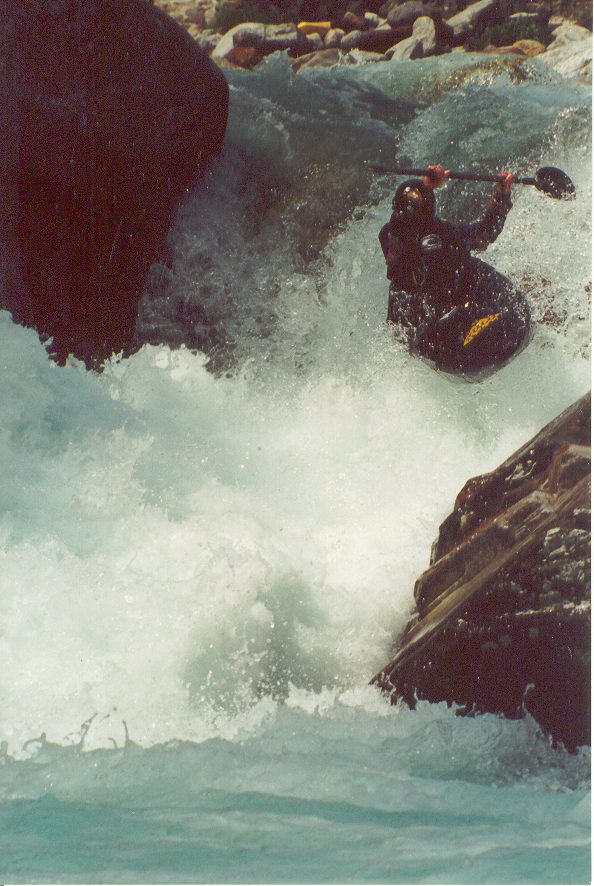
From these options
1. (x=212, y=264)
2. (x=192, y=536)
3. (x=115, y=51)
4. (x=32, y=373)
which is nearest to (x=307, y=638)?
(x=192, y=536)

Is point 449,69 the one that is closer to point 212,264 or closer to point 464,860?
point 212,264

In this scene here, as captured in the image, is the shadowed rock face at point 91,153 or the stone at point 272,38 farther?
the stone at point 272,38

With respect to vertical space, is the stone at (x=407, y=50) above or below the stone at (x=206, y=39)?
below

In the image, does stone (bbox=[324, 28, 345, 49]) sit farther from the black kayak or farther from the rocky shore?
the black kayak

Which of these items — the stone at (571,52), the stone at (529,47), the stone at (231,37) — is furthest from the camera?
the stone at (231,37)

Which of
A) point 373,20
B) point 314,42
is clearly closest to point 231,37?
point 314,42

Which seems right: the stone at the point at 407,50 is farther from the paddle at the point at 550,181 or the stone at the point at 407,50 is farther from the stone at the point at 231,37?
the paddle at the point at 550,181

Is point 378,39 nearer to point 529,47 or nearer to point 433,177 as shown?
point 529,47

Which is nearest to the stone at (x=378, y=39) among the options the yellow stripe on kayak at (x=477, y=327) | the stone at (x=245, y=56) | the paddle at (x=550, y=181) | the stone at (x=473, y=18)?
the stone at (x=473, y=18)
